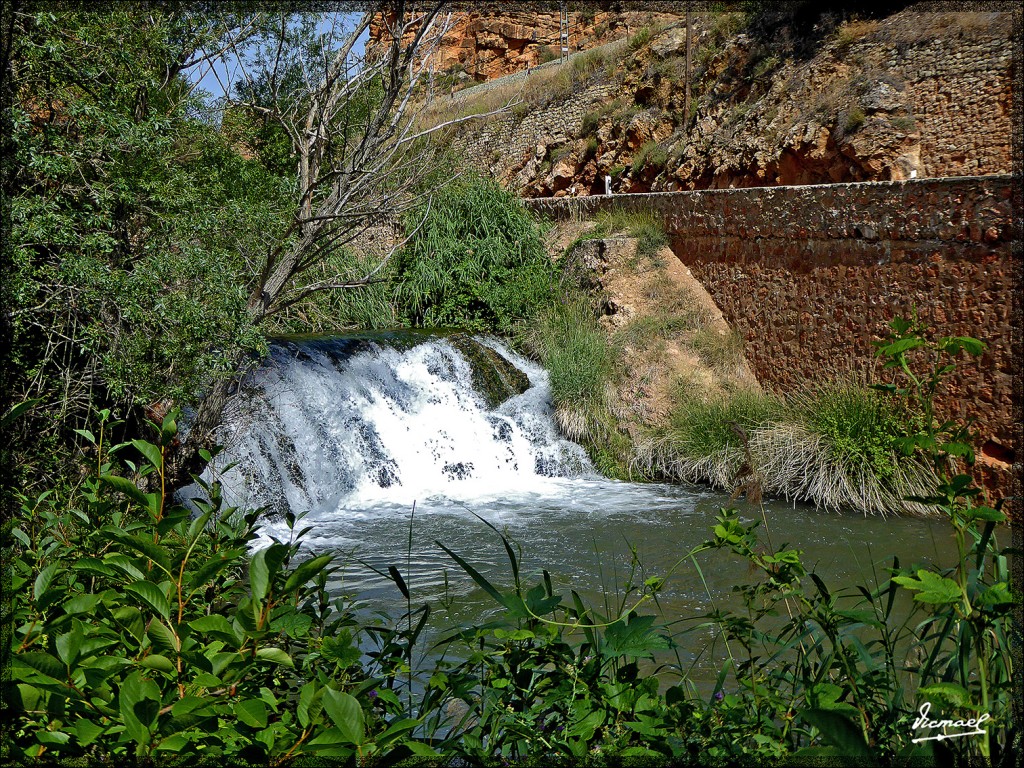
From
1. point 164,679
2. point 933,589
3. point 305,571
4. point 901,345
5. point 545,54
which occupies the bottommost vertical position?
point 933,589

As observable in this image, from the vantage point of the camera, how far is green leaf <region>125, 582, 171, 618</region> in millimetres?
1361

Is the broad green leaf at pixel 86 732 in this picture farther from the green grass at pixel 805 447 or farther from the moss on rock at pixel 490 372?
the moss on rock at pixel 490 372

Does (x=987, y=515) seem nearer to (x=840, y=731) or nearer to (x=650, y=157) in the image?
(x=840, y=731)

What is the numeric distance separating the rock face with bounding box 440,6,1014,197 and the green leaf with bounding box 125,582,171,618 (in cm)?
1055

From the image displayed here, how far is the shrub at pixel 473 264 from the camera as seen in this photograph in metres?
11.8

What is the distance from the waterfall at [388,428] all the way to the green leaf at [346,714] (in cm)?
666

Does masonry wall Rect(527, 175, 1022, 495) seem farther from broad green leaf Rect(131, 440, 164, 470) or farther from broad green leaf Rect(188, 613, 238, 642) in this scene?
broad green leaf Rect(188, 613, 238, 642)

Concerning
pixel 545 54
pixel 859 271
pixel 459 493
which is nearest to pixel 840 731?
pixel 459 493

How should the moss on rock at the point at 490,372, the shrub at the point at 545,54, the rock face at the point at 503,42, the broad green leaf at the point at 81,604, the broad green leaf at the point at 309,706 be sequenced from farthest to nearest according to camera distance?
the rock face at the point at 503,42
the shrub at the point at 545,54
the moss on rock at the point at 490,372
the broad green leaf at the point at 81,604
the broad green leaf at the point at 309,706

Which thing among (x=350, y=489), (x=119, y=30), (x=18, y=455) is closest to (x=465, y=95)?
(x=350, y=489)

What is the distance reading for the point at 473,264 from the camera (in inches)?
482

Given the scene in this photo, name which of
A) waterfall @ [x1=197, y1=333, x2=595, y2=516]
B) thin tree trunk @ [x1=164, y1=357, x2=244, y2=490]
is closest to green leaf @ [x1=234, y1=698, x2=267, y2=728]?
thin tree trunk @ [x1=164, y1=357, x2=244, y2=490]

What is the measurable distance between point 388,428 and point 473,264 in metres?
3.73
